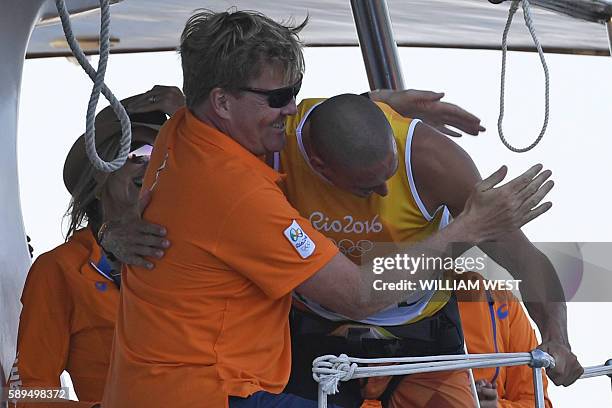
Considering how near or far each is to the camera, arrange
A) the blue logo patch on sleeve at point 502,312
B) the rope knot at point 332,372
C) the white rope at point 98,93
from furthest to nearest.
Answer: the blue logo patch on sleeve at point 502,312, the rope knot at point 332,372, the white rope at point 98,93

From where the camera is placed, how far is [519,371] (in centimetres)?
248

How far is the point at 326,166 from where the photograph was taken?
1782 mm

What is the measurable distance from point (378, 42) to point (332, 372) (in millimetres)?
1516

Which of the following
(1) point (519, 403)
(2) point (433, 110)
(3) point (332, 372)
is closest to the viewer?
(3) point (332, 372)

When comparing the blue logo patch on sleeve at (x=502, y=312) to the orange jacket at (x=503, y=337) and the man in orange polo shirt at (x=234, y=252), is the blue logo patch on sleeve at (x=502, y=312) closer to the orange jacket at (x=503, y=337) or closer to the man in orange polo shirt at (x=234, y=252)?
the orange jacket at (x=503, y=337)

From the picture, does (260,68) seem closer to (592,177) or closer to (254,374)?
(254,374)

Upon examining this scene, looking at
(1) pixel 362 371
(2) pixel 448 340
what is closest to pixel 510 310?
(2) pixel 448 340

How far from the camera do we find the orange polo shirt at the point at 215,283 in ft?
5.19

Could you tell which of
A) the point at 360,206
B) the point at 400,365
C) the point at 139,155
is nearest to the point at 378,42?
the point at 139,155

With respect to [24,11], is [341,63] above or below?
above

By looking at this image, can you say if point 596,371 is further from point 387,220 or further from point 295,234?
point 295,234

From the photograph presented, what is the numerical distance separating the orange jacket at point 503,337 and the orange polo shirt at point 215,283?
82 cm

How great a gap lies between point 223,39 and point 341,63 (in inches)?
119

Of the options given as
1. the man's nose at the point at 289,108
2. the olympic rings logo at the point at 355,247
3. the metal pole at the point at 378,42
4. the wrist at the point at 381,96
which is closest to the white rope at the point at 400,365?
the olympic rings logo at the point at 355,247
